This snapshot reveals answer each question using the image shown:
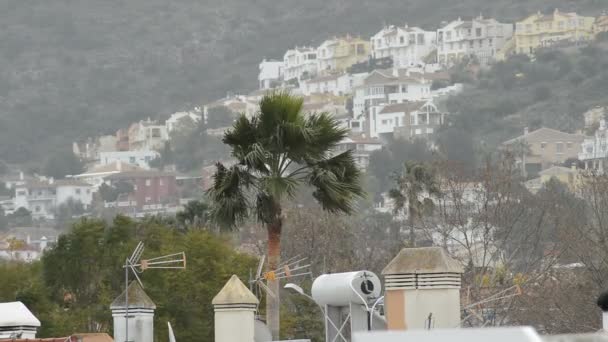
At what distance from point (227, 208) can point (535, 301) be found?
33.0m

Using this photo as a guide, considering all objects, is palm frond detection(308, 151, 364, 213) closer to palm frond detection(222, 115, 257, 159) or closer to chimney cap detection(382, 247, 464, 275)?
palm frond detection(222, 115, 257, 159)

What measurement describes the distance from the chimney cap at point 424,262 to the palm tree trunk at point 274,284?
6589 millimetres

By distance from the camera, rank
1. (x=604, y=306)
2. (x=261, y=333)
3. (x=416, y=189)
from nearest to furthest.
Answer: (x=604, y=306) < (x=261, y=333) < (x=416, y=189)

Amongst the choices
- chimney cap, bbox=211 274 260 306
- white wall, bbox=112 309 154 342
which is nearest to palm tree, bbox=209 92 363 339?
white wall, bbox=112 309 154 342

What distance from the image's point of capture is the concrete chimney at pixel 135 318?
26.3 metres

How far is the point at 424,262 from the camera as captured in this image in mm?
19328

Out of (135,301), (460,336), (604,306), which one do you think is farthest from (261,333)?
(460,336)

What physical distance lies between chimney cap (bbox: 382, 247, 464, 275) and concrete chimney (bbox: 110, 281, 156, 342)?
285 inches

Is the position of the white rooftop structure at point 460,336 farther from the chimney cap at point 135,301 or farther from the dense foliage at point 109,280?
the dense foliage at point 109,280

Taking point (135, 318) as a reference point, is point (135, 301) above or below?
above

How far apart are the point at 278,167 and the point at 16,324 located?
4790 mm

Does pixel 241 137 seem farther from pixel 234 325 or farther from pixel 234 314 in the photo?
pixel 234 325

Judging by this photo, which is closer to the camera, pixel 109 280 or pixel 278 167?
pixel 278 167

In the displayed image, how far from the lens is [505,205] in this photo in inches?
3287
